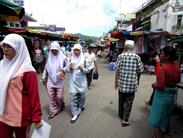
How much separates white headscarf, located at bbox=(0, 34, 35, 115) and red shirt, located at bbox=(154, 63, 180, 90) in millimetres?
2575

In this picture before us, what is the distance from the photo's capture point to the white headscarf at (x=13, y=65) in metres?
3.87

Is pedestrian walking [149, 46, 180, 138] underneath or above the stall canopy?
underneath

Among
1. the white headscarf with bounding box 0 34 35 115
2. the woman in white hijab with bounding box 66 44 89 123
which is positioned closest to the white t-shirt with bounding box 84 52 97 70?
the woman in white hijab with bounding box 66 44 89 123

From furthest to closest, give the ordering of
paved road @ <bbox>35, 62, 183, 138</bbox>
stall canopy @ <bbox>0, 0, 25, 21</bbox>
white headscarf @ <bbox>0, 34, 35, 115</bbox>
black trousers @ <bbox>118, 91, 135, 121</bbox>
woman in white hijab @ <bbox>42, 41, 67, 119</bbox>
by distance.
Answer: stall canopy @ <bbox>0, 0, 25, 21</bbox>, woman in white hijab @ <bbox>42, 41, 67, 119</bbox>, black trousers @ <bbox>118, 91, 135, 121</bbox>, paved road @ <bbox>35, 62, 183, 138</bbox>, white headscarf @ <bbox>0, 34, 35, 115</bbox>

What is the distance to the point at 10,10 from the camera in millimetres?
8297

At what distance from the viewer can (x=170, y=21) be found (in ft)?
88.8

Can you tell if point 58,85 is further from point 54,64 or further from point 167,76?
point 167,76

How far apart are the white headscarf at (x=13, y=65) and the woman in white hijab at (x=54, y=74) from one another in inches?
145

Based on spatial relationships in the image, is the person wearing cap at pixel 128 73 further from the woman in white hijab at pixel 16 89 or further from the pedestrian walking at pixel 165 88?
the woman in white hijab at pixel 16 89

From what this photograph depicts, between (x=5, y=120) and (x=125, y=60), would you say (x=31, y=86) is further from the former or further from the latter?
(x=125, y=60)

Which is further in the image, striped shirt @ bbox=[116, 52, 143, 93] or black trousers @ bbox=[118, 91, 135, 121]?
black trousers @ bbox=[118, 91, 135, 121]

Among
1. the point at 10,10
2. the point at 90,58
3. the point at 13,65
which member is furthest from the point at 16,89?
the point at 90,58

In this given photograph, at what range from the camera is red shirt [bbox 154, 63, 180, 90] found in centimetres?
572

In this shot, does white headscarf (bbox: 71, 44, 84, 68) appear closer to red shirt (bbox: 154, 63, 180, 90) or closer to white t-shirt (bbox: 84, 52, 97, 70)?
red shirt (bbox: 154, 63, 180, 90)
